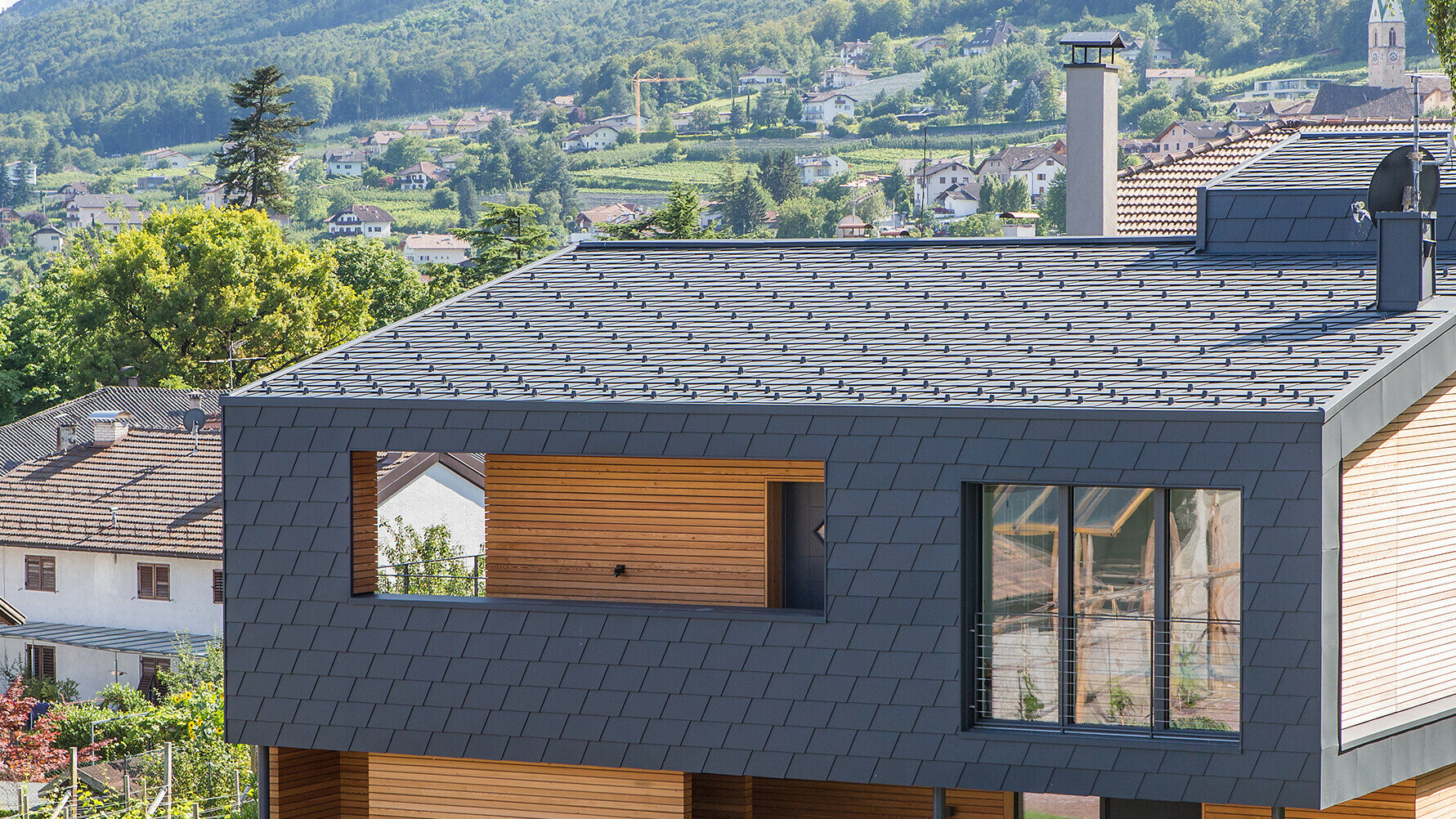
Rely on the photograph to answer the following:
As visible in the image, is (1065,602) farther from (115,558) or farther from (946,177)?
(946,177)

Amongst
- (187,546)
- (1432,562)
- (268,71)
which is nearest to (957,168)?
(268,71)

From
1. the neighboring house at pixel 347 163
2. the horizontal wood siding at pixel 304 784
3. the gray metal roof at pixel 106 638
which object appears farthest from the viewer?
the neighboring house at pixel 347 163

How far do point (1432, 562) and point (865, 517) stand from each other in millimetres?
4151

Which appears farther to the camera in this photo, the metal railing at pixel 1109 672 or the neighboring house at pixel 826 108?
the neighboring house at pixel 826 108

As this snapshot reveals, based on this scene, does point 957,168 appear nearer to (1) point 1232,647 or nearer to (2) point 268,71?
(2) point 268,71

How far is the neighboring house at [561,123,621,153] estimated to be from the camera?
180500mm

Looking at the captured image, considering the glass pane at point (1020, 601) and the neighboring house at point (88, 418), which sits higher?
the glass pane at point (1020, 601)

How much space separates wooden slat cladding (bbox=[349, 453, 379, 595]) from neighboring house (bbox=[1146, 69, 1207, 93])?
492 ft

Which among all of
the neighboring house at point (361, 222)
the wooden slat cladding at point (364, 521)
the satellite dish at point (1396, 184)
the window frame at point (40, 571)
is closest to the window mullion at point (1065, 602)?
the satellite dish at point (1396, 184)

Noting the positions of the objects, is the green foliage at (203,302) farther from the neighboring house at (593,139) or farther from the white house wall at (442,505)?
the neighboring house at (593,139)

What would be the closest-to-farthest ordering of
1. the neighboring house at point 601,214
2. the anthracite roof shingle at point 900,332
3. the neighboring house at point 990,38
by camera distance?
the anthracite roof shingle at point 900,332 < the neighboring house at point 601,214 < the neighboring house at point 990,38

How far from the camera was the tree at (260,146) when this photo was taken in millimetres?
71250

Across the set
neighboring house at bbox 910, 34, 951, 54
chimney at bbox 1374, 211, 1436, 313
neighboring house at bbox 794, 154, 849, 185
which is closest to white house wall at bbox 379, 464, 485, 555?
chimney at bbox 1374, 211, 1436, 313

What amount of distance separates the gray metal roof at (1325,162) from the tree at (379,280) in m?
52.7
